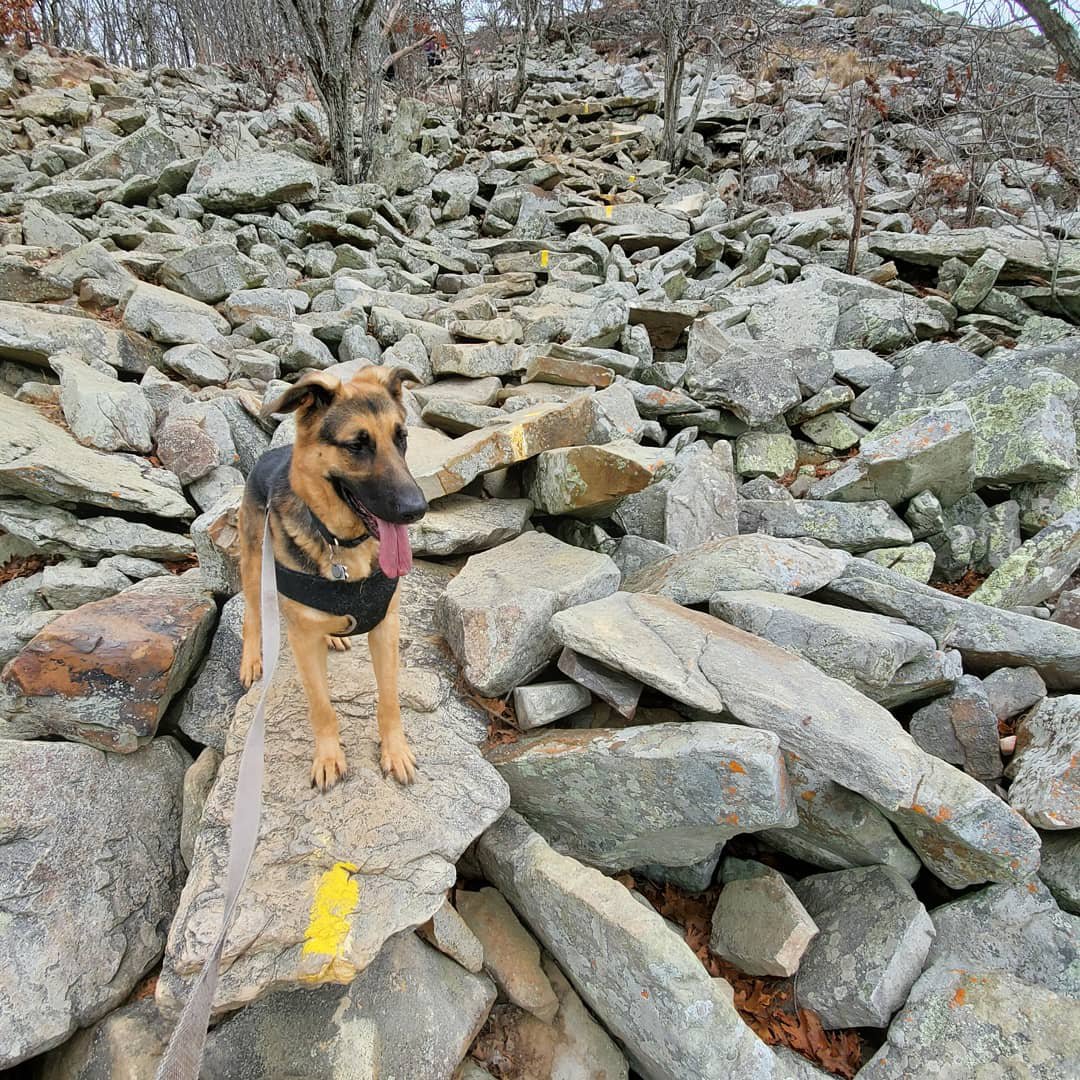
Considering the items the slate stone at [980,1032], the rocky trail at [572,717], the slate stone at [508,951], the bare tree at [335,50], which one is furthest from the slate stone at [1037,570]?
the bare tree at [335,50]

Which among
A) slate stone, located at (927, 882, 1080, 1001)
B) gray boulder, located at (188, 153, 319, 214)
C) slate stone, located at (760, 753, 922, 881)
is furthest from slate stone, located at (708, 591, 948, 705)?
gray boulder, located at (188, 153, 319, 214)

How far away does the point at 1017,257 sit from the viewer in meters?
9.05

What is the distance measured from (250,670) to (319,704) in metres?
0.81

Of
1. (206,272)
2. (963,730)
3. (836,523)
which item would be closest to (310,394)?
(963,730)

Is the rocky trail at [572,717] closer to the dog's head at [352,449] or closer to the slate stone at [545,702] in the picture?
the slate stone at [545,702]

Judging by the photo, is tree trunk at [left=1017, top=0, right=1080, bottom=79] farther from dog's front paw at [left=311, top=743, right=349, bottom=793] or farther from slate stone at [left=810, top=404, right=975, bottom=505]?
dog's front paw at [left=311, top=743, right=349, bottom=793]

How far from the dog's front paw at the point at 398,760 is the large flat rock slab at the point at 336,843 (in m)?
0.04

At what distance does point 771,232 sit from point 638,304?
17.1ft

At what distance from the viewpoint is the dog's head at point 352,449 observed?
8.64 ft

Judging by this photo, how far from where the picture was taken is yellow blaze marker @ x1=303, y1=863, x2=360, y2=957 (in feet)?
8.21

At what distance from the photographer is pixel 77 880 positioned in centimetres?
297

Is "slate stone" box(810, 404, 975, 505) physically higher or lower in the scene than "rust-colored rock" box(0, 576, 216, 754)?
higher

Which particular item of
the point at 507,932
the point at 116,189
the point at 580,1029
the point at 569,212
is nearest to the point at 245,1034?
the point at 507,932

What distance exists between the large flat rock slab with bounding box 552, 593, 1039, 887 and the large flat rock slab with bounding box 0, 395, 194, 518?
3.18 m
